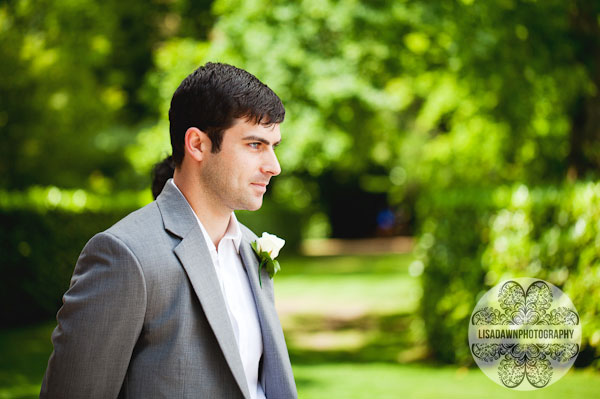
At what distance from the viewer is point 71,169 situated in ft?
62.2

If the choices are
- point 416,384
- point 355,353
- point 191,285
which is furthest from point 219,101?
point 355,353

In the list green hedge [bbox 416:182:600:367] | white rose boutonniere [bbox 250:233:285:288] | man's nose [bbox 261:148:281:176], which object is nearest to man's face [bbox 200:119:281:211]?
man's nose [bbox 261:148:281:176]

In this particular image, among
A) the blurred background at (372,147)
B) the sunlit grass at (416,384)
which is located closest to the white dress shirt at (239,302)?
the blurred background at (372,147)

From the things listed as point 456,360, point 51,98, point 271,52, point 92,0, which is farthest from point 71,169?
point 456,360

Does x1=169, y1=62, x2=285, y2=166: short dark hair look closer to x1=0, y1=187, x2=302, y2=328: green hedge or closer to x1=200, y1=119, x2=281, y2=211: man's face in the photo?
x1=200, y1=119, x2=281, y2=211: man's face

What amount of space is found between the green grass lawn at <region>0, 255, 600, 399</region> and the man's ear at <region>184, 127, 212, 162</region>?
5573 millimetres

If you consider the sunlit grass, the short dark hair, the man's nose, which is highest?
the short dark hair

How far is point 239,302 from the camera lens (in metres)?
2.55

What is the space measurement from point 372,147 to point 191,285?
18.8m

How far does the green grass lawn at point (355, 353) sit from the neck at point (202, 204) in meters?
5.37

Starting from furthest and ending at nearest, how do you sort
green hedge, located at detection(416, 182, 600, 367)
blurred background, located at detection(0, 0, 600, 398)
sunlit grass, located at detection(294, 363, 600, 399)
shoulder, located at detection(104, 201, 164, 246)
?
blurred background, located at detection(0, 0, 600, 398)
green hedge, located at detection(416, 182, 600, 367)
sunlit grass, located at detection(294, 363, 600, 399)
shoulder, located at detection(104, 201, 164, 246)

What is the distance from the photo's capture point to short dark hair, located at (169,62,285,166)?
7.72ft

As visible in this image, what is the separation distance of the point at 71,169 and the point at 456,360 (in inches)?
528

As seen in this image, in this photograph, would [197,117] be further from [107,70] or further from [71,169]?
[107,70]
